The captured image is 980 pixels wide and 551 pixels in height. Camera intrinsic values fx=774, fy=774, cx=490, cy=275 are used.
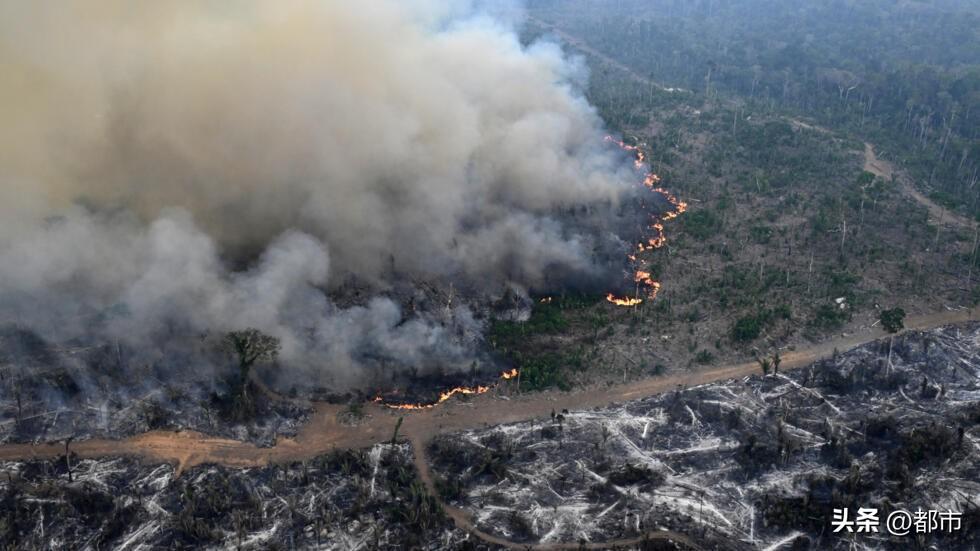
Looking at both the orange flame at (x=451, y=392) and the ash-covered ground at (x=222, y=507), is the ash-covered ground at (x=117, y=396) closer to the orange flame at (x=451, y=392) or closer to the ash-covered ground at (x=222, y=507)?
the ash-covered ground at (x=222, y=507)

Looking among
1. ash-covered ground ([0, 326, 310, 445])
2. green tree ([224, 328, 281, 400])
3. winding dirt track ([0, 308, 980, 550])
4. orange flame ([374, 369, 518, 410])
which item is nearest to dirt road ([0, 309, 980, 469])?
winding dirt track ([0, 308, 980, 550])

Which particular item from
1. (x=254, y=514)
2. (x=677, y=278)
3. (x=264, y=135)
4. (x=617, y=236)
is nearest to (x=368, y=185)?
(x=264, y=135)

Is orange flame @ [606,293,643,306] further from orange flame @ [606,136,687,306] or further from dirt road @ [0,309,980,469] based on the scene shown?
dirt road @ [0,309,980,469]

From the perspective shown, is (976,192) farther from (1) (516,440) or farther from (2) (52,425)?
(2) (52,425)

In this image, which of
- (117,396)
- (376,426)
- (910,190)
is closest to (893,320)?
(910,190)

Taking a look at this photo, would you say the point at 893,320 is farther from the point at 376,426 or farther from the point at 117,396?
the point at 117,396
